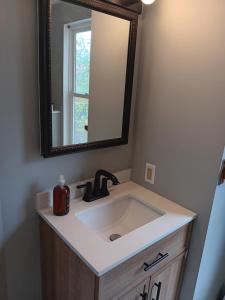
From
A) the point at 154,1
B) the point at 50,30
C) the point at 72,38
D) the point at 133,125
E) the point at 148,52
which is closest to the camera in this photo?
the point at 50,30

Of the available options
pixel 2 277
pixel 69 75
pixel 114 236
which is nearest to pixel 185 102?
pixel 69 75

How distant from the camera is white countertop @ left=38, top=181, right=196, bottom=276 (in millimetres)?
932

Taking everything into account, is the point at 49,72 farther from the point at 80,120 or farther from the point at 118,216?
the point at 118,216

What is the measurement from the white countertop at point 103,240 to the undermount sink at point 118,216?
0.12ft

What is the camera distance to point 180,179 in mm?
1347

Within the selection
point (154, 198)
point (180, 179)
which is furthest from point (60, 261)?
point (180, 179)

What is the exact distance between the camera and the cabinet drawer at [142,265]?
0.95 metres

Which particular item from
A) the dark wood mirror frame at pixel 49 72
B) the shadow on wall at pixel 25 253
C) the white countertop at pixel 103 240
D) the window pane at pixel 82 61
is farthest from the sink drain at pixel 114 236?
the window pane at pixel 82 61

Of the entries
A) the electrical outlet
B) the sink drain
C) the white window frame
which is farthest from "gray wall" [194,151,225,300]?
the white window frame

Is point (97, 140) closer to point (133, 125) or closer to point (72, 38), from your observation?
point (133, 125)

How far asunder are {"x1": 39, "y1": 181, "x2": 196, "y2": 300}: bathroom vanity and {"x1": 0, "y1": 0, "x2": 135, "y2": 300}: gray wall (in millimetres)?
90

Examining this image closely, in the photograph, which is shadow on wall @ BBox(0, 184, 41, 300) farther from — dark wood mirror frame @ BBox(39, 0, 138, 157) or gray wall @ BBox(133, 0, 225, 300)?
gray wall @ BBox(133, 0, 225, 300)

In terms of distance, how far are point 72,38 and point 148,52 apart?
0.49 m

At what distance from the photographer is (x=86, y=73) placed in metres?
1.25
